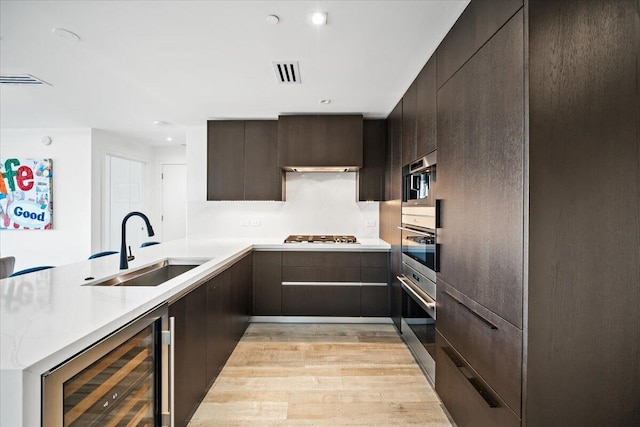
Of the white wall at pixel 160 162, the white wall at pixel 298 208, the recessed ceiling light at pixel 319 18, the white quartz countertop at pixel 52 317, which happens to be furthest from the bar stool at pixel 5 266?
the recessed ceiling light at pixel 319 18

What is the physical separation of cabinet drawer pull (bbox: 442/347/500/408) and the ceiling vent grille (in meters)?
3.78

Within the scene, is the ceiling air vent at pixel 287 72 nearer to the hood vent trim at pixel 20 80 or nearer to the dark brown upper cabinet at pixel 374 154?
the dark brown upper cabinet at pixel 374 154

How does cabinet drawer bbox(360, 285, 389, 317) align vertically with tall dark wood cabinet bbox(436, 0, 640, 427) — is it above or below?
below

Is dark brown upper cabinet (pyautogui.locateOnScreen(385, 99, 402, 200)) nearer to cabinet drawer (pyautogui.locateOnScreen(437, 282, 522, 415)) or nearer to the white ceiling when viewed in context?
the white ceiling

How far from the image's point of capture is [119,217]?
232 inches

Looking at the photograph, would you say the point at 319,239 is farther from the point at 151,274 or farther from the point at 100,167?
the point at 100,167

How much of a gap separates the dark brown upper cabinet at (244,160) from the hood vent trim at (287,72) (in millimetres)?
1231

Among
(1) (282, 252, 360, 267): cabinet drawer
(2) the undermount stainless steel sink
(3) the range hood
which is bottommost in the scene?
(1) (282, 252, 360, 267): cabinet drawer

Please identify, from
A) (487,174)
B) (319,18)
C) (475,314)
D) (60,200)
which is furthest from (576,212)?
(60,200)

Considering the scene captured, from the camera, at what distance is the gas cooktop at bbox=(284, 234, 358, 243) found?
157 inches

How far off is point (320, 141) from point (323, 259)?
1.31m

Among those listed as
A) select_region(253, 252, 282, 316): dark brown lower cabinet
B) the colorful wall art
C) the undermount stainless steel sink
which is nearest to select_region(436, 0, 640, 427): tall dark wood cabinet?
the undermount stainless steel sink

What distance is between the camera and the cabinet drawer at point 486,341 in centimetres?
132

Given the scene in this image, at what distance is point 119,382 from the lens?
1.29 m
